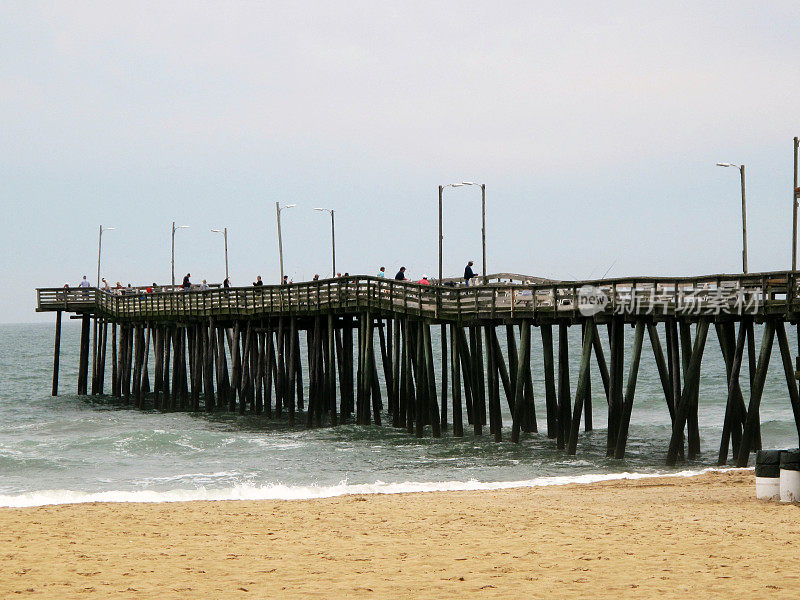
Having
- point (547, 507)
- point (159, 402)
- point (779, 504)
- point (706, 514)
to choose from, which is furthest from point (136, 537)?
point (159, 402)

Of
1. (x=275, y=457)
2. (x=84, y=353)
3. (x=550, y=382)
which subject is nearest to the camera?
(x=275, y=457)

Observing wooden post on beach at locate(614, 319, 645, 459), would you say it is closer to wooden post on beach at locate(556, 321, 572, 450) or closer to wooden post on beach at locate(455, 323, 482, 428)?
wooden post on beach at locate(556, 321, 572, 450)

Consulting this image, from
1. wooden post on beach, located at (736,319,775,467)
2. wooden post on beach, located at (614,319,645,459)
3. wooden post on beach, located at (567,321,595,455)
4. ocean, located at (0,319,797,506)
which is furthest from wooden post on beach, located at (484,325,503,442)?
wooden post on beach, located at (736,319,775,467)

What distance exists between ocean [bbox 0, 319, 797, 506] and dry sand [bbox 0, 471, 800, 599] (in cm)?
349

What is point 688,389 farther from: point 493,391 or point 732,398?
point 493,391

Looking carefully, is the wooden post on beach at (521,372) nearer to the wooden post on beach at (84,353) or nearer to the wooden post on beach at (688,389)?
the wooden post on beach at (688,389)

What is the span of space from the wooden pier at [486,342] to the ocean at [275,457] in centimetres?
81

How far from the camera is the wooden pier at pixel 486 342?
23219 millimetres

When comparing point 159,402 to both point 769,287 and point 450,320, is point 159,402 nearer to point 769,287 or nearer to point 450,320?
point 450,320

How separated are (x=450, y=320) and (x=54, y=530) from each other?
51.1ft

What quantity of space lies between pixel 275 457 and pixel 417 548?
15.0 meters

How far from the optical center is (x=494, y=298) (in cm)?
2820

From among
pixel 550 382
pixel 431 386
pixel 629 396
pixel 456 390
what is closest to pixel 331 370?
pixel 431 386

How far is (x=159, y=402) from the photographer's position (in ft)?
149
